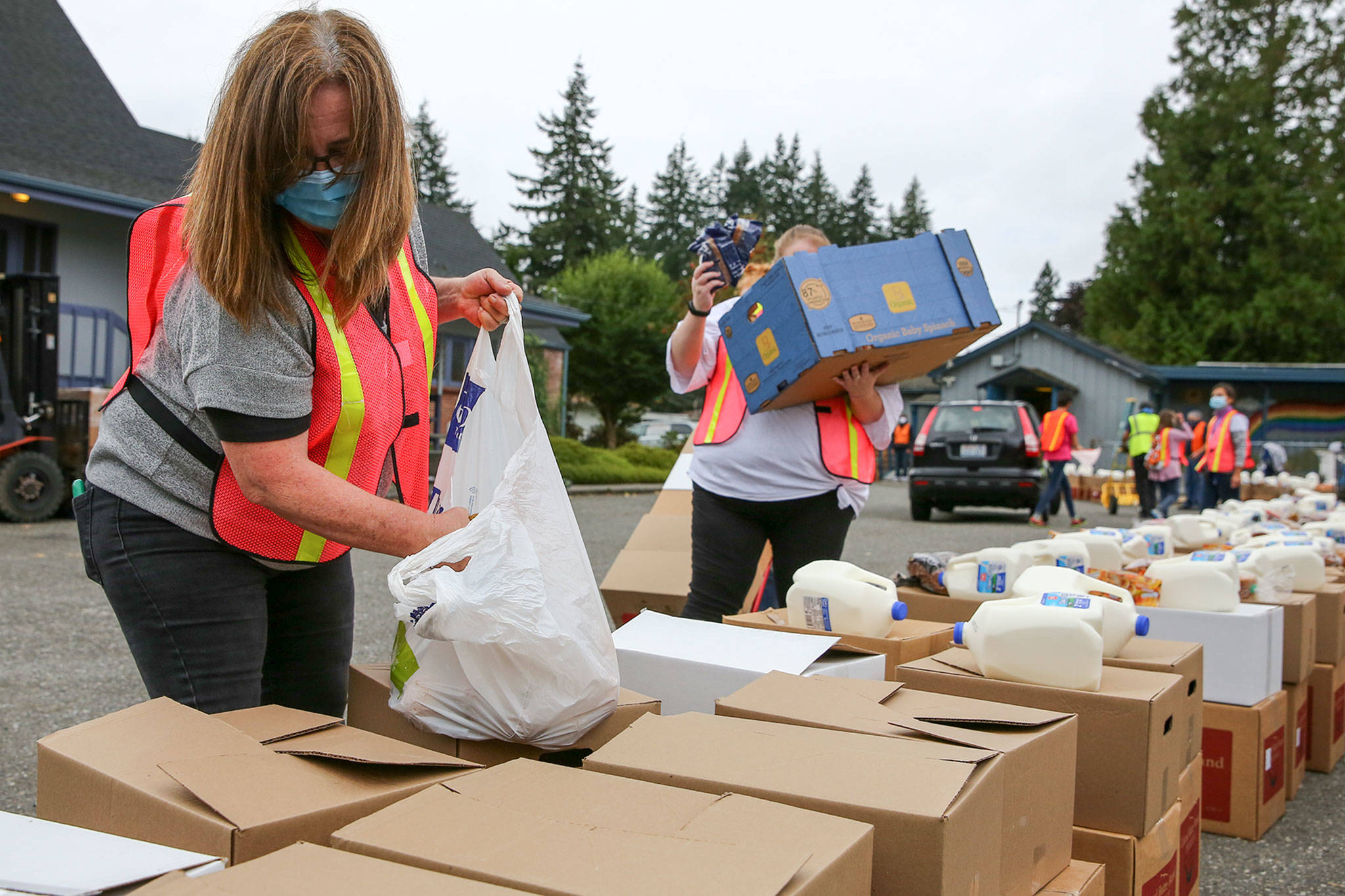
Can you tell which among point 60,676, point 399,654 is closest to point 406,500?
point 399,654

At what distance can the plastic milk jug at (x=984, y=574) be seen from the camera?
281cm

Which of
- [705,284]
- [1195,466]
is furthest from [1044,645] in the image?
[1195,466]

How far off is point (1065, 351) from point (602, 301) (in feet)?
47.3

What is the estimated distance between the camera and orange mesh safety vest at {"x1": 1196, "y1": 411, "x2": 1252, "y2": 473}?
40.6 feet

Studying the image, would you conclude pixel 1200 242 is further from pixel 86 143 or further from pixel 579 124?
pixel 86 143

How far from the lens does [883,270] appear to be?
120 inches

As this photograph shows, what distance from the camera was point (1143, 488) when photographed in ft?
44.4

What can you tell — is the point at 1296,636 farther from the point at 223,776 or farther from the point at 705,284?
the point at 223,776

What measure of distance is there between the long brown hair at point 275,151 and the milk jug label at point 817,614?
1.27 meters

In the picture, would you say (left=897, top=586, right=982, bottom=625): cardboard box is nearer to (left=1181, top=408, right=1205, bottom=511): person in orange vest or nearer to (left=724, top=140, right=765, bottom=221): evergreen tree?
(left=1181, top=408, right=1205, bottom=511): person in orange vest

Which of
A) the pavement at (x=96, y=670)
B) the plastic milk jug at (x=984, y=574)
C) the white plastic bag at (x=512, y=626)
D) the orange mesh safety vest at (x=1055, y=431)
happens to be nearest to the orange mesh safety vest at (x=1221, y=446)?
the orange mesh safety vest at (x=1055, y=431)

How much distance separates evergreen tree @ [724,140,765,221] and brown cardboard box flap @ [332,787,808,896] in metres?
63.4

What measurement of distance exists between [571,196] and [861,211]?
23.9m

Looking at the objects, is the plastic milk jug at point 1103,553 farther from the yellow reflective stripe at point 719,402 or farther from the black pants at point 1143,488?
the black pants at point 1143,488
